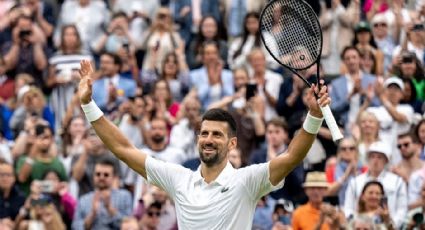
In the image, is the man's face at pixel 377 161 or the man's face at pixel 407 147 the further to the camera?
the man's face at pixel 407 147

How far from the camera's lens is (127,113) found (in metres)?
18.2

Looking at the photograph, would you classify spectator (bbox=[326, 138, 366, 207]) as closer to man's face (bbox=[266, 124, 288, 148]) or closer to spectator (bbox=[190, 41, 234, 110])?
man's face (bbox=[266, 124, 288, 148])

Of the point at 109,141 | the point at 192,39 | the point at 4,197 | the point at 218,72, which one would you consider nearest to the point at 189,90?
the point at 218,72

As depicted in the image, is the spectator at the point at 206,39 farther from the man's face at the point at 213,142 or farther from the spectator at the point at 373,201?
the man's face at the point at 213,142

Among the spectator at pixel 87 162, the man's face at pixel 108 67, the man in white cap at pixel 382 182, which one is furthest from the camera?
the man's face at pixel 108 67

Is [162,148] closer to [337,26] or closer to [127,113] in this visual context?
[127,113]

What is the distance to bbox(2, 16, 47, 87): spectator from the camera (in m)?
20.1

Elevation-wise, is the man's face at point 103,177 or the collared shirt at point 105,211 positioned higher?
the man's face at point 103,177

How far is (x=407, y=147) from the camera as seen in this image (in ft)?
54.4

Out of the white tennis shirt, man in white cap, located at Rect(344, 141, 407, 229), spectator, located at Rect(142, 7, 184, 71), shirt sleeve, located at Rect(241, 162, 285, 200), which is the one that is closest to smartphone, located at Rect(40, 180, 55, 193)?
man in white cap, located at Rect(344, 141, 407, 229)

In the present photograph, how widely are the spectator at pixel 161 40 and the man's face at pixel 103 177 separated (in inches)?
135

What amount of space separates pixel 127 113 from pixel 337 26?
10.8ft

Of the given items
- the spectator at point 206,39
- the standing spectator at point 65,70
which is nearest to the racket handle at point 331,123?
the standing spectator at point 65,70

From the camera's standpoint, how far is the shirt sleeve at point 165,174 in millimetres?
10828
